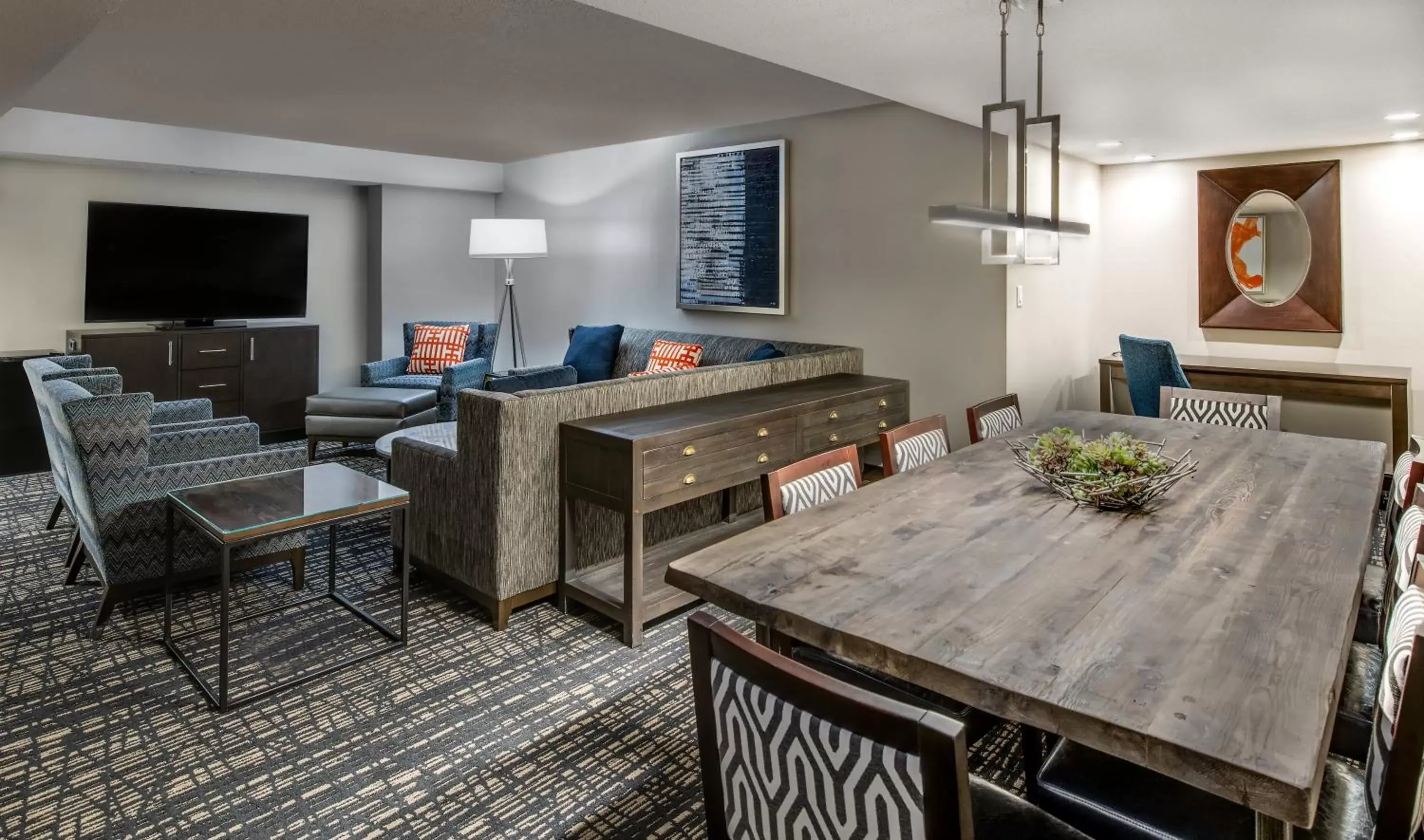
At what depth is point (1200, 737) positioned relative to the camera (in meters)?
1.04

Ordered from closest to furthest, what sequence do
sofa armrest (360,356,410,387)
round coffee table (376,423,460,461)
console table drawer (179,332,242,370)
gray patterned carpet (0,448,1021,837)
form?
gray patterned carpet (0,448,1021,837), round coffee table (376,423,460,461), console table drawer (179,332,242,370), sofa armrest (360,356,410,387)

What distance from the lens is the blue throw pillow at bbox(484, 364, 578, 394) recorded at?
3459 mm

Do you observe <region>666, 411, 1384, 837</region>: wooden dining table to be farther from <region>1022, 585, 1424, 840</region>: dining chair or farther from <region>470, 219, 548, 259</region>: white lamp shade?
<region>470, 219, 548, 259</region>: white lamp shade

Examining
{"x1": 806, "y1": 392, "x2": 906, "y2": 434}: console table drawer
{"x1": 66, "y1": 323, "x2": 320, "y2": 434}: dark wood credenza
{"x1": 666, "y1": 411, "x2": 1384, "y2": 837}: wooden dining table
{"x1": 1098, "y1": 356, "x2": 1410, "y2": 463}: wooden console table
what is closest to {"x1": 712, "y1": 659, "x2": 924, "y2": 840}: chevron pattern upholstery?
{"x1": 666, "y1": 411, "x2": 1384, "y2": 837}: wooden dining table

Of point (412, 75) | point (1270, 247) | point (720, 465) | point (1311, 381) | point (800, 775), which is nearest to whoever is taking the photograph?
point (800, 775)

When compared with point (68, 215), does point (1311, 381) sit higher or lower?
lower

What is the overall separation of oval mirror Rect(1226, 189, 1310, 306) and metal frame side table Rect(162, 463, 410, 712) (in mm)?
4987

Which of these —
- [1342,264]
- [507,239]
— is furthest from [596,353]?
[1342,264]

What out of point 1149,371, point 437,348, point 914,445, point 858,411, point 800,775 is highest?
point 437,348

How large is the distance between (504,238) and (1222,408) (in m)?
4.69

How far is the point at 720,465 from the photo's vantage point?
10.5ft

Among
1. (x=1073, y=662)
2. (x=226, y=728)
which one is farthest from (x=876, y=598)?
(x=226, y=728)

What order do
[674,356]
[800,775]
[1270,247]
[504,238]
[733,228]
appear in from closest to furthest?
[800,775] → [1270,247] → [674,356] → [733,228] → [504,238]

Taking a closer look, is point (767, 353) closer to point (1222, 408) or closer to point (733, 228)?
point (733, 228)
